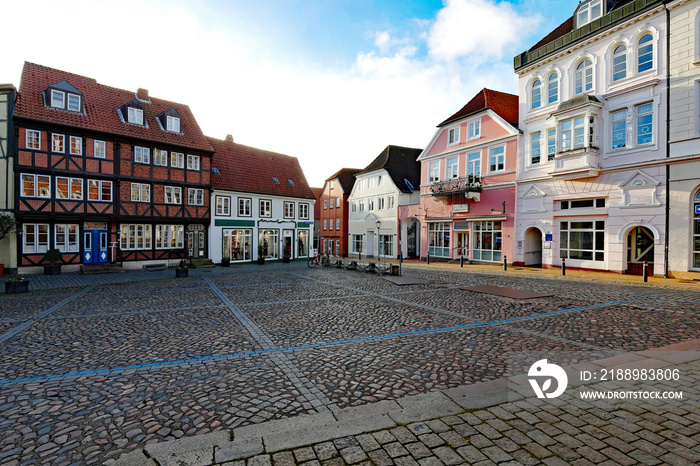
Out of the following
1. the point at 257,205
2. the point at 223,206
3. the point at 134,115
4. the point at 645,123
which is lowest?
the point at 223,206

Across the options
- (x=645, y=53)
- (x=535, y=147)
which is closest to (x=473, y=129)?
(x=535, y=147)

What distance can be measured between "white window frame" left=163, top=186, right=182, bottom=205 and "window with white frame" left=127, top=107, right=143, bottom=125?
484 centimetres

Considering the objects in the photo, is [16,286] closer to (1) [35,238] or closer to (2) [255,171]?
(1) [35,238]

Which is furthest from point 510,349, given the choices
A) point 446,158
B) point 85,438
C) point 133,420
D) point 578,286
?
point 446,158

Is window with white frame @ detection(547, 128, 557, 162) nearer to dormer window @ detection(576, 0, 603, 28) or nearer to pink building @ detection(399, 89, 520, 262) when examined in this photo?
pink building @ detection(399, 89, 520, 262)

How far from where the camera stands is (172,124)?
27000 mm

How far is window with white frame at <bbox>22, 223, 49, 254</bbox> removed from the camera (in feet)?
68.1

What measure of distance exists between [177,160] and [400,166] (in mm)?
20938

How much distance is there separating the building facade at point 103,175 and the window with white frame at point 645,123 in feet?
87.6

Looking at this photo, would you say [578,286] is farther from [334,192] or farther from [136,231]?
[334,192]

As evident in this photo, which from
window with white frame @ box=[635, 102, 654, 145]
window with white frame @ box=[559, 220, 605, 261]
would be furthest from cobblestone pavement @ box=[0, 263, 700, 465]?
window with white frame @ box=[635, 102, 654, 145]

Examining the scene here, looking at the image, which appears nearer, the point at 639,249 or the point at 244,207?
the point at 639,249

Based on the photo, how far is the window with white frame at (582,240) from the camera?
19.7 meters

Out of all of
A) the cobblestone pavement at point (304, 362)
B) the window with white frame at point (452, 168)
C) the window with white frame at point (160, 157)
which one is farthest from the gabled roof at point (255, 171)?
the cobblestone pavement at point (304, 362)
